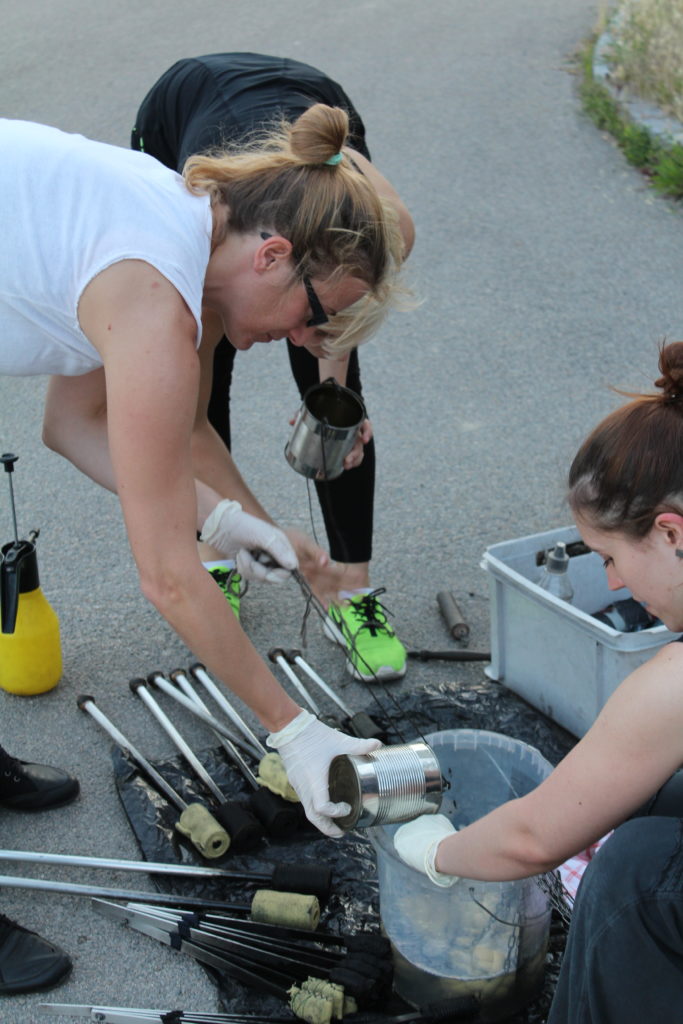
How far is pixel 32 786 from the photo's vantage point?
252cm

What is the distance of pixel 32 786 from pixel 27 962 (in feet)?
1.69

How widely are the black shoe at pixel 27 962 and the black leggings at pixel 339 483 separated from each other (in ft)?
4.66

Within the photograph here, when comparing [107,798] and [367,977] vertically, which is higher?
[367,977]

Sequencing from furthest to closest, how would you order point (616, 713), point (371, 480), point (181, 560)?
point (371, 480), point (181, 560), point (616, 713)

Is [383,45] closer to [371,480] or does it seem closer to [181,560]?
[371,480]

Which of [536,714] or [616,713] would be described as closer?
[616,713]

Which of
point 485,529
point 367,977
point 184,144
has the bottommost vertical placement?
point 485,529

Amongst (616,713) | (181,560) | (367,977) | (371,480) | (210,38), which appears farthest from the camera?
(210,38)

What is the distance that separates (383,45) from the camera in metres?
8.87

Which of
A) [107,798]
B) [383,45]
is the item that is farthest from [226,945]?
[383,45]

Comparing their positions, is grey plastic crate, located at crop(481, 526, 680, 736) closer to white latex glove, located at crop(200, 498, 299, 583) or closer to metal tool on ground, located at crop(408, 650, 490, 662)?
metal tool on ground, located at crop(408, 650, 490, 662)

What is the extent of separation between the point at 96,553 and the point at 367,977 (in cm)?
200

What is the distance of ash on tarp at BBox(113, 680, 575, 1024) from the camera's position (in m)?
2.10

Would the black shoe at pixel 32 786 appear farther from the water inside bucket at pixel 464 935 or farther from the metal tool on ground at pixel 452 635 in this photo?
the metal tool on ground at pixel 452 635
